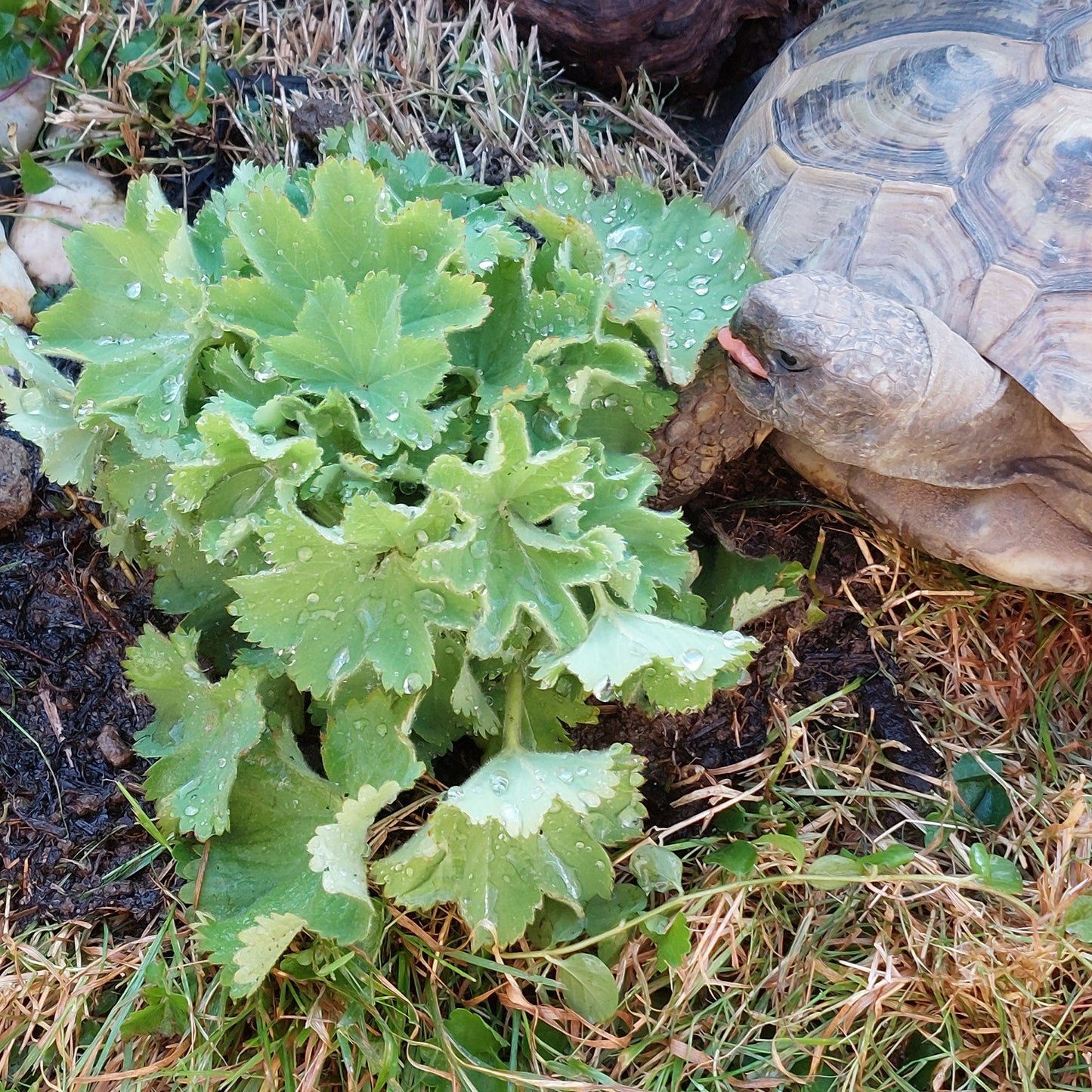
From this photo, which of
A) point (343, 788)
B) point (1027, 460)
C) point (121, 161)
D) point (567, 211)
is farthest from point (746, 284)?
point (121, 161)

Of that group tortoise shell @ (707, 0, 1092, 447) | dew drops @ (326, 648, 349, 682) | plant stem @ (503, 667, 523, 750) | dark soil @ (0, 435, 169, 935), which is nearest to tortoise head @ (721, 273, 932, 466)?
tortoise shell @ (707, 0, 1092, 447)

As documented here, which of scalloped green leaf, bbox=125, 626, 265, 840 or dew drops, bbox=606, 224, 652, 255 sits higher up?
dew drops, bbox=606, 224, 652, 255

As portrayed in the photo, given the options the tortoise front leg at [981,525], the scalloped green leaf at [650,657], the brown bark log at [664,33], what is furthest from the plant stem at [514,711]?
the brown bark log at [664,33]

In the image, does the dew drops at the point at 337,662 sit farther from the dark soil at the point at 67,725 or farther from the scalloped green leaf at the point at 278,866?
the dark soil at the point at 67,725

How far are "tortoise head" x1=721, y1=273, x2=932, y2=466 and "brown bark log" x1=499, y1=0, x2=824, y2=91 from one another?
2.82 ft

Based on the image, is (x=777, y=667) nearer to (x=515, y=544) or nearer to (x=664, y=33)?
(x=515, y=544)

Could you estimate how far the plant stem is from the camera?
1.23 m

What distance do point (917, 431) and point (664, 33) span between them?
1.08m

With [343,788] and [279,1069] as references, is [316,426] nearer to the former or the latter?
[343,788]

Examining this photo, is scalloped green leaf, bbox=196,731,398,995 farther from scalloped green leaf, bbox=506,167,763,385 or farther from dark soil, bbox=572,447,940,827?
scalloped green leaf, bbox=506,167,763,385

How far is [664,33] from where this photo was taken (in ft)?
6.38

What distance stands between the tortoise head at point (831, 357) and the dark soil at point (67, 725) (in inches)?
42.4

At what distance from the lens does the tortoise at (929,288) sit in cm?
136

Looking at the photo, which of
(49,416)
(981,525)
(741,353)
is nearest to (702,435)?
(741,353)
